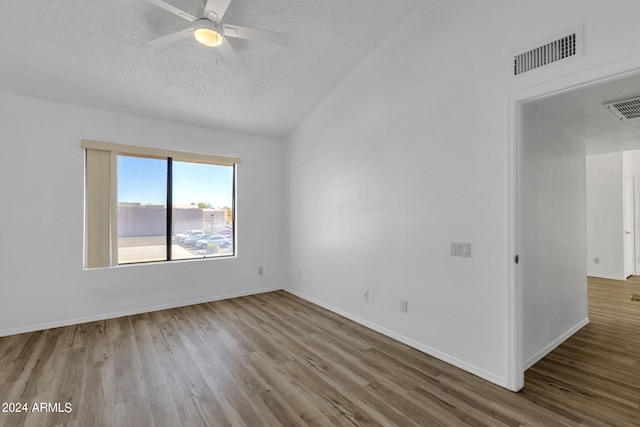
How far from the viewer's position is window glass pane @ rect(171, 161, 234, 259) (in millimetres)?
4630

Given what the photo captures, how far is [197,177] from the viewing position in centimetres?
482

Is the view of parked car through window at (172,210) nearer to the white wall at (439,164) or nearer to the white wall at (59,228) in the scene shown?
the white wall at (59,228)

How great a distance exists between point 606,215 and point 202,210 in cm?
779

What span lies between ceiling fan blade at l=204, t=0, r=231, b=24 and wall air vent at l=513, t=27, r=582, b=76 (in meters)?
2.21

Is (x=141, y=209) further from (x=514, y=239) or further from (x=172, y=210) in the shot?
(x=514, y=239)

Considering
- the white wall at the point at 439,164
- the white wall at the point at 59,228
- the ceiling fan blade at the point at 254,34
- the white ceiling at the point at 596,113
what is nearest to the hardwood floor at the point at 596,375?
the white wall at the point at 439,164

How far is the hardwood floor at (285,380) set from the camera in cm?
201

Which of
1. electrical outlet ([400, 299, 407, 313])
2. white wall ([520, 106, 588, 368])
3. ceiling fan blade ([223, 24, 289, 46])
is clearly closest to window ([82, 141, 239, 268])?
ceiling fan blade ([223, 24, 289, 46])

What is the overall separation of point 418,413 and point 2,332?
4.49m

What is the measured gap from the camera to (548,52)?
2131 millimetres

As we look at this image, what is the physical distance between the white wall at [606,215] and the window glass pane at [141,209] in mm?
8140

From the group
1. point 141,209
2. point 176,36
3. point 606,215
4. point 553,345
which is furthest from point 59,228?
point 606,215


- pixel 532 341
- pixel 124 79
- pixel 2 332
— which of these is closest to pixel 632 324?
pixel 532 341

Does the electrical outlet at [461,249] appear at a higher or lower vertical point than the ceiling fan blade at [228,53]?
lower
